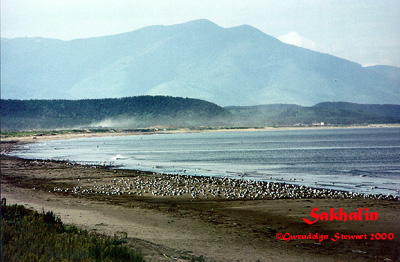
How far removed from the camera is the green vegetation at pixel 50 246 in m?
9.04

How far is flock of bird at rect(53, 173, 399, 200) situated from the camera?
22.1 m

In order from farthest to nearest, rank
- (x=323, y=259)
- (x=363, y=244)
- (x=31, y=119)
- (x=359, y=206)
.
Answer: (x=31, y=119)
(x=359, y=206)
(x=363, y=244)
(x=323, y=259)

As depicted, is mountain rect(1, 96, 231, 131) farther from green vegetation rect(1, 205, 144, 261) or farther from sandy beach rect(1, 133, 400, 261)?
green vegetation rect(1, 205, 144, 261)

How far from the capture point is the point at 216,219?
54.5ft

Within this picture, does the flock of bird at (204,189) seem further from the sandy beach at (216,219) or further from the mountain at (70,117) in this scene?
the mountain at (70,117)

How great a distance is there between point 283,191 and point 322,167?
1788cm

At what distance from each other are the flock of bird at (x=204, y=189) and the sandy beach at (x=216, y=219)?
0.07 m

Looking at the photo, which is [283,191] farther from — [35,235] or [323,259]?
[35,235]

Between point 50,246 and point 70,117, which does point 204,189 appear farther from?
point 70,117

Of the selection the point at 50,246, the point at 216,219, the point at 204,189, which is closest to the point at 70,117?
the point at 204,189

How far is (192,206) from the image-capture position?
19.7 metres

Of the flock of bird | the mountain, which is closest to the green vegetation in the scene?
the flock of bird

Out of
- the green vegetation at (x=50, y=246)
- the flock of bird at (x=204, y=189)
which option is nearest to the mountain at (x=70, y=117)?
the flock of bird at (x=204, y=189)

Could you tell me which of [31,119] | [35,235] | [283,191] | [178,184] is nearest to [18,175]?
[178,184]
